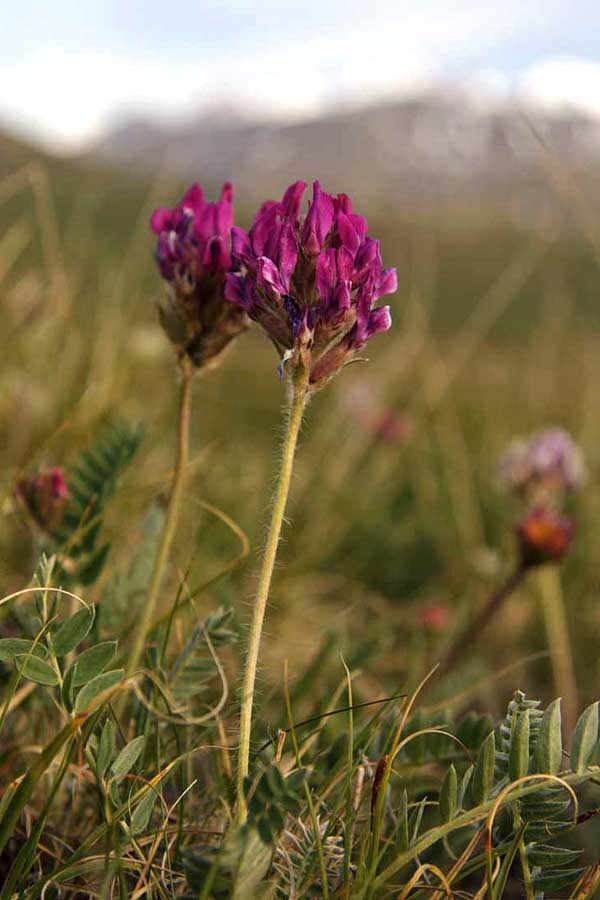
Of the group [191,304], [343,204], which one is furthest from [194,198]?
[343,204]

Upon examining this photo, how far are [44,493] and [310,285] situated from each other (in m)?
0.56

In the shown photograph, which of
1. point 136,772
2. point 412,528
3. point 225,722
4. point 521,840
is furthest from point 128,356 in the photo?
point 521,840

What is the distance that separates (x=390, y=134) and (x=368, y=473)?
146m

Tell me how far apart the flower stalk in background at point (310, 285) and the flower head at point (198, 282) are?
0.13m

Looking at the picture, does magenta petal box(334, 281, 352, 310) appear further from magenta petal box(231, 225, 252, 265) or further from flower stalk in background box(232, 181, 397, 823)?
magenta petal box(231, 225, 252, 265)

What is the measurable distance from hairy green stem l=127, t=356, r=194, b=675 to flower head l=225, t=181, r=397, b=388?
198mm

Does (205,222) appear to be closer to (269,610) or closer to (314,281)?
(314,281)

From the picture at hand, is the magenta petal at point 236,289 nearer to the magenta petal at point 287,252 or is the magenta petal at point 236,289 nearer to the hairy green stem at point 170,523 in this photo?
the magenta petal at point 287,252

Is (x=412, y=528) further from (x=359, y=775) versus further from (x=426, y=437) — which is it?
(x=359, y=775)

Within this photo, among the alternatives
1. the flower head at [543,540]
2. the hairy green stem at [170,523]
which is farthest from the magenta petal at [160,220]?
the flower head at [543,540]

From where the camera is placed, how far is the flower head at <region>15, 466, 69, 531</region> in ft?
4.07

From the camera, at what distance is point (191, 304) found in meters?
1.07

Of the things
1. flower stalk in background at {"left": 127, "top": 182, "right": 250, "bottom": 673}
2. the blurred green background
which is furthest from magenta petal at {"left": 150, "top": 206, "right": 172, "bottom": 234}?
the blurred green background

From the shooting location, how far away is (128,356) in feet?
8.41
